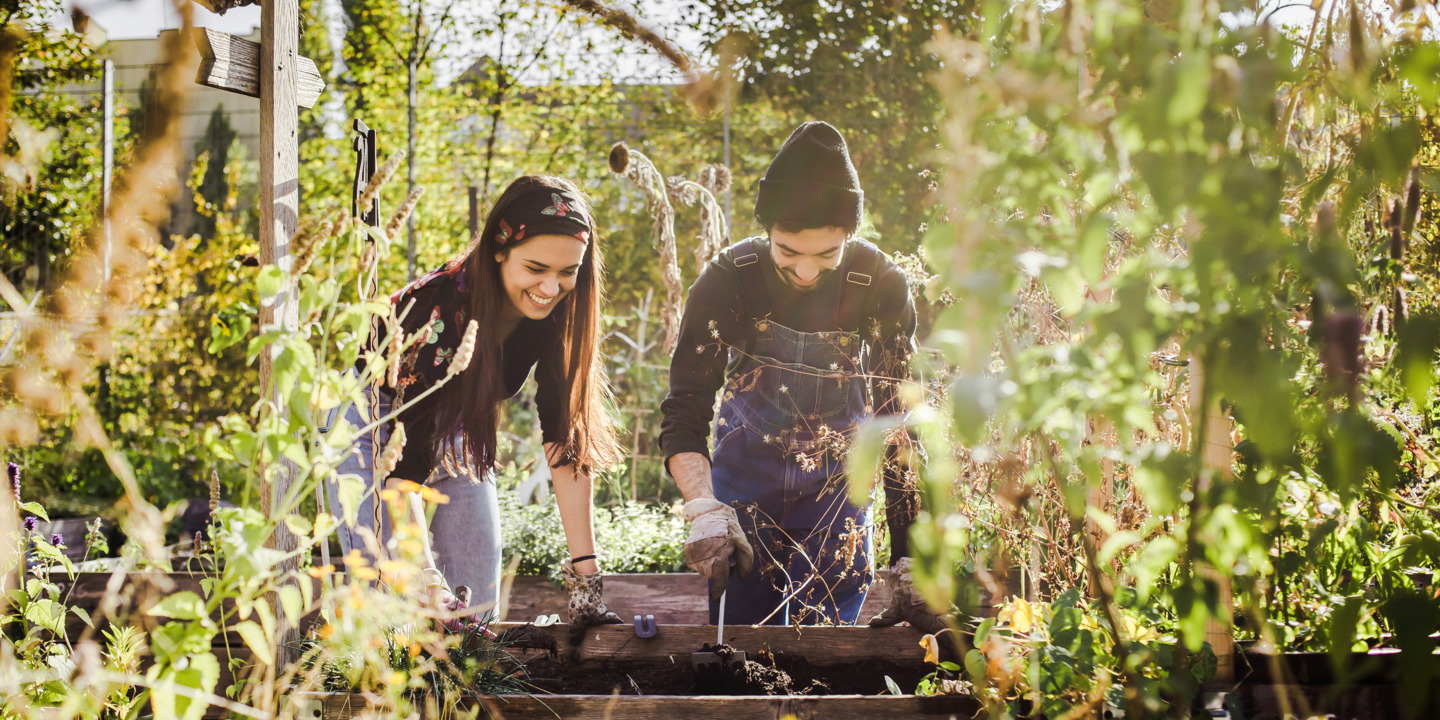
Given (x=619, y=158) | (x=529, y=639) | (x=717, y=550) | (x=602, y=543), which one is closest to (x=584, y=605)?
(x=529, y=639)

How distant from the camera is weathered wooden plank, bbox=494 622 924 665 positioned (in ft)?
5.22

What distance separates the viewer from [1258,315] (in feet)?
2.27

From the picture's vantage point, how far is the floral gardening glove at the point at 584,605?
5.53 ft

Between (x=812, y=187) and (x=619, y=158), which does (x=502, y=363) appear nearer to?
(x=812, y=187)

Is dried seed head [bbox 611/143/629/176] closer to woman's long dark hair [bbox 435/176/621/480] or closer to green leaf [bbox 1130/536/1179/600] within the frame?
woman's long dark hair [bbox 435/176/621/480]

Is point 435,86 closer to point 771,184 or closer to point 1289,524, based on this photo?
point 771,184

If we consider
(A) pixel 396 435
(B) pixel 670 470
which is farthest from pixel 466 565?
(A) pixel 396 435

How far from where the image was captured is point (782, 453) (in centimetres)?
218

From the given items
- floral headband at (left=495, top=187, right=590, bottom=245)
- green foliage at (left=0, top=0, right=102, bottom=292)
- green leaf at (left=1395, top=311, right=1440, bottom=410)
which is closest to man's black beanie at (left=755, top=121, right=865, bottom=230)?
floral headband at (left=495, top=187, right=590, bottom=245)

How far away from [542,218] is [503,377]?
1.46ft

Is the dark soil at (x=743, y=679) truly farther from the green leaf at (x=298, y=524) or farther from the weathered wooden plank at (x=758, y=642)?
the green leaf at (x=298, y=524)

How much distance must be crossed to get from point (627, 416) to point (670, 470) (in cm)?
301

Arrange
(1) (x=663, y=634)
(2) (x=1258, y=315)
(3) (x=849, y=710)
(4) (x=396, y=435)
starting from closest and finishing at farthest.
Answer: (2) (x=1258, y=315), (4) (x=396, y=435), (3) (x=849, y=710), (1) (x=663, y=634)

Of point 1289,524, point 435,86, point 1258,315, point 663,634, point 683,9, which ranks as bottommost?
point 663,634
